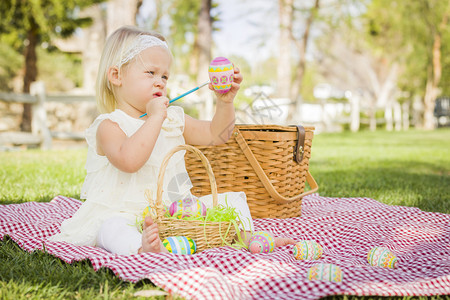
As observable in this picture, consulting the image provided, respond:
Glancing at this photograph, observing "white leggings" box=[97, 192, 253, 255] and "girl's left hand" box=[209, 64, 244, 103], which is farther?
"girl's left hand" box=[209, 64, 244, 103]

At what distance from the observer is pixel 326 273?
157 centimetres

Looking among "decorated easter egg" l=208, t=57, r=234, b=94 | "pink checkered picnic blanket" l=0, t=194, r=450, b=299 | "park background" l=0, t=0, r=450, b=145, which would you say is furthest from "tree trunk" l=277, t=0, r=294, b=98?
"decorated easter egg" l=208, t=57, r=234, b=94

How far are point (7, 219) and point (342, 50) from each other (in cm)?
3229

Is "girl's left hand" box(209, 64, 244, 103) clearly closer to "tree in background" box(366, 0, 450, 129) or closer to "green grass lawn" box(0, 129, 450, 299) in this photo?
"green grass lawn" box(0, 129, 450, 299)

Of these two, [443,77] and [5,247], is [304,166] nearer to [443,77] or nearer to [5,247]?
[5,247]

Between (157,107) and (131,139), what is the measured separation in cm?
19

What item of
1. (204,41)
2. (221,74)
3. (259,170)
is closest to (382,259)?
(259,170)

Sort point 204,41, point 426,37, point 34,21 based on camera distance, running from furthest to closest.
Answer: point 426,37 → point 34,21 → point 204,41

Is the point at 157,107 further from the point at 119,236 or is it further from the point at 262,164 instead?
the point at 262,164

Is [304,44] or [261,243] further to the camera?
[304,44]

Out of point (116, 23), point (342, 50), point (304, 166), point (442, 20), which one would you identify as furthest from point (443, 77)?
point (304, 166)

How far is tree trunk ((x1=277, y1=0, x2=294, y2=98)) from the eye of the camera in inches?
502

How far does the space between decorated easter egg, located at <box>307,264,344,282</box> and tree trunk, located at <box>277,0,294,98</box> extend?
38.2 ft

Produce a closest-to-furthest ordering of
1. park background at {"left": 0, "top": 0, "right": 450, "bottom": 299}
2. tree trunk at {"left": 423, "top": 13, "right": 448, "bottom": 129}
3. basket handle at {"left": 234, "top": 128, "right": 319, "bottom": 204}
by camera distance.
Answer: basket handle at {"left": 234, "top": 128, "right": 319, "bottom": 204} → park background at {"left": 0, "top": 0, "right": 450, "bottom": 299} → tree trunk at {"left": 423, "top": 13, "right": 448, "bottom": 129}
